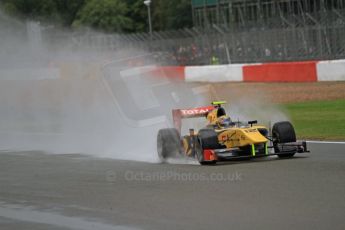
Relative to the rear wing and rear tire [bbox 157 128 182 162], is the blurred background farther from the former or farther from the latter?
rear tire [bbox 157 128 182 162]

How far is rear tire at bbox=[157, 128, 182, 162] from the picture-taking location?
1347 centimetres

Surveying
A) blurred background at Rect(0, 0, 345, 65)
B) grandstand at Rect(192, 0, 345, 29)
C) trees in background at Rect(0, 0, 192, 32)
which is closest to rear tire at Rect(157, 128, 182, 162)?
blurred background at Rect(0, 0, 345, 65)

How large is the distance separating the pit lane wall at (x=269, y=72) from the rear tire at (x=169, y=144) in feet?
37.6

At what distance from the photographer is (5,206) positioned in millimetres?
9945

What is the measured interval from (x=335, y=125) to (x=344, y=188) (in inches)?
360

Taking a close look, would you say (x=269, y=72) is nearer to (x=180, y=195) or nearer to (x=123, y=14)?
(x=180, y=195)

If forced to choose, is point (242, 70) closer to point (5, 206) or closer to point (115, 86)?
point (115, 86)

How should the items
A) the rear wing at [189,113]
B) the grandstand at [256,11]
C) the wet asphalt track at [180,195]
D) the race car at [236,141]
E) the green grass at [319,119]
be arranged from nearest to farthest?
the wet asphalt track at [180,195]
the race car at [236,141]
the rear wing at [189,113]
the green grass at [319,119]
the grandstand at [256,11]

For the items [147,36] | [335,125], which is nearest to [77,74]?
[335,125]

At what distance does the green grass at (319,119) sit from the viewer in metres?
17.0

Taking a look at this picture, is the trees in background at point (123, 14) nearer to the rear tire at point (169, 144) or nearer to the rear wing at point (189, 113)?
the rear wing at point (189, 113)

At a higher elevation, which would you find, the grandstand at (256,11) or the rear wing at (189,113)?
the grandstand at (256,11)

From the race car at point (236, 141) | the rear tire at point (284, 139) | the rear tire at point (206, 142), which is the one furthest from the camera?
the rear tire at point (284, 139)

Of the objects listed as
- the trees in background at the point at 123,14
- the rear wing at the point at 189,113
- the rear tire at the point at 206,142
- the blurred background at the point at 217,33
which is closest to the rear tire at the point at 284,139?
the rear tire at the point at 206,142
